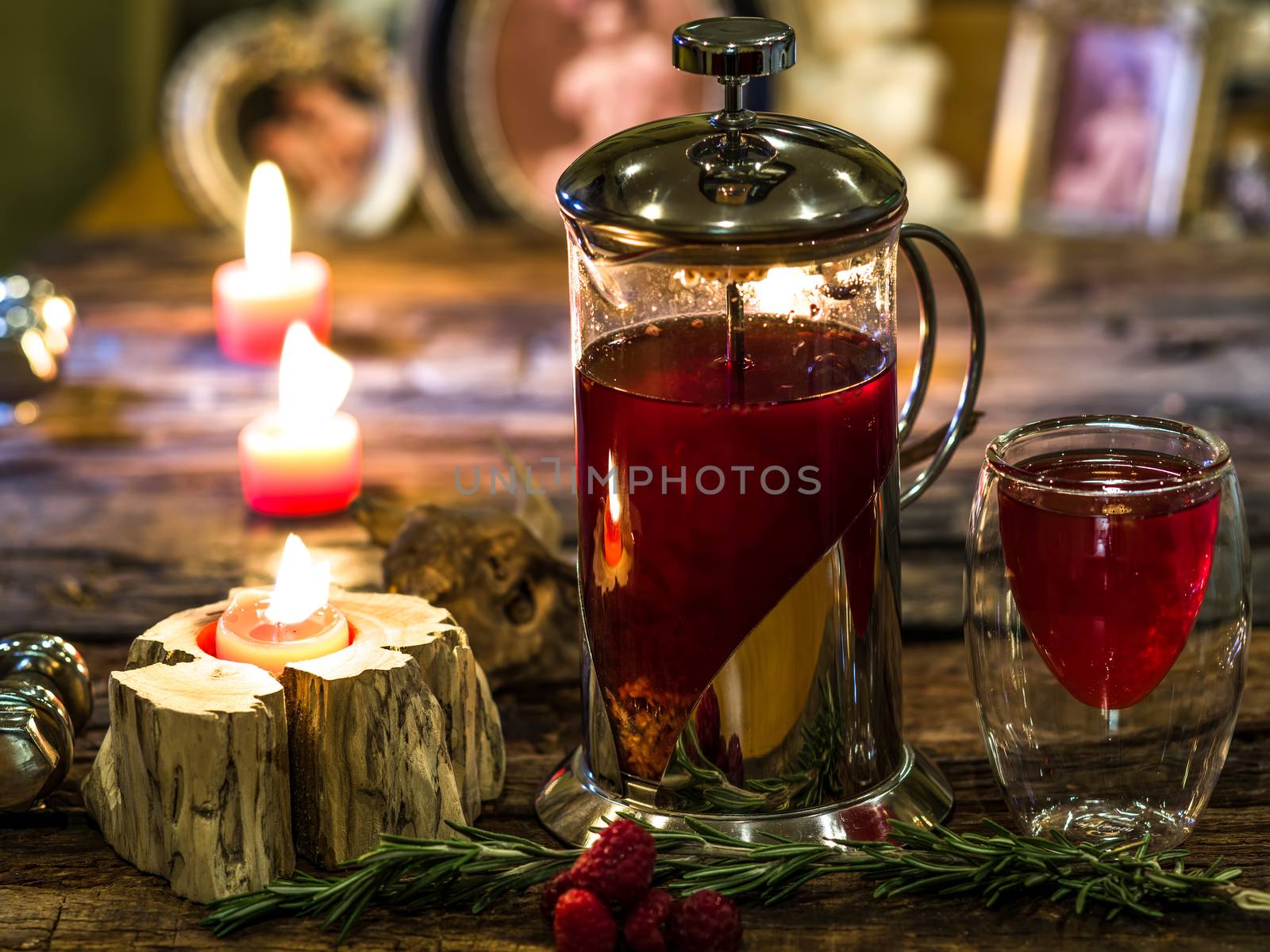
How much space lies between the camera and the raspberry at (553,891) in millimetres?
752

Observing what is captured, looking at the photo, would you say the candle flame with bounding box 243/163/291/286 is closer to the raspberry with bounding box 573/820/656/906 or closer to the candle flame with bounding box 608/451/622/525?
the candle flame with bounding box 608/451/622/525

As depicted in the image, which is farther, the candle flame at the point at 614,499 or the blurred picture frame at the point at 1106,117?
the blurred picture frame at the point at 1106,117

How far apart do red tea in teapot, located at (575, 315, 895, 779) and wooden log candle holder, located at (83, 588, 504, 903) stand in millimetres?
99

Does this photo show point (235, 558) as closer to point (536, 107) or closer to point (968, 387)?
point (968, 387)

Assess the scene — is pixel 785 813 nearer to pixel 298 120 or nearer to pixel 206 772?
pixel 206 772

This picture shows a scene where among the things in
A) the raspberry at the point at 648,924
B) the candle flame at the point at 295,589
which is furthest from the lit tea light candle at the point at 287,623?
the raspberry at the point at 648,924

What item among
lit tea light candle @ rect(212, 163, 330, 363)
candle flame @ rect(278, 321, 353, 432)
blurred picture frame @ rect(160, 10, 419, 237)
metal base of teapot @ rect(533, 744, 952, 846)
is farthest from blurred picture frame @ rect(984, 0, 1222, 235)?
metal base of teapot @ rect(533, 744, 952, 846)

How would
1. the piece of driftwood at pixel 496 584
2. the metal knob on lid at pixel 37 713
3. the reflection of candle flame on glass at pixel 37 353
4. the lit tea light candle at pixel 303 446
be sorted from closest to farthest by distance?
the metal knob on lid at pixel 37 713 → the piece of driftwood at pixel 496 584 → the lit tea light candle at pixel 303 446 → the reflection of candle flame on glass at pixel 37 353

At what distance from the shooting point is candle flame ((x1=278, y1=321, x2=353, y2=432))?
50.3 inches

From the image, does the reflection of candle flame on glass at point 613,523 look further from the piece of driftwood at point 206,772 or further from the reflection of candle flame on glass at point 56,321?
the reflection of candle flame on glass at point 56,321

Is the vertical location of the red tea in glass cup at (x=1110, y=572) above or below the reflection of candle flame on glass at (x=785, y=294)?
below

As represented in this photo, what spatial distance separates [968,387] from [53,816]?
1.77 feet

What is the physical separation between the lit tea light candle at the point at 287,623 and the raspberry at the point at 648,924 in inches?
8.4

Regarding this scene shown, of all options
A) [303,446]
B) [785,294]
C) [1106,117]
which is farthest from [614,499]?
[1106,117]
